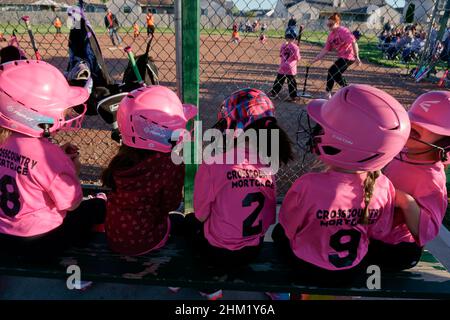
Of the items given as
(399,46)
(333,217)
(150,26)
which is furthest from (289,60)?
(399,46)

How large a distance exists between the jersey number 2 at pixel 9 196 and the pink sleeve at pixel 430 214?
7.31 ft

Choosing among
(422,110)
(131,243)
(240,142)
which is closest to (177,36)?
(240,142)

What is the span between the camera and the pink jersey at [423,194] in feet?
6.45

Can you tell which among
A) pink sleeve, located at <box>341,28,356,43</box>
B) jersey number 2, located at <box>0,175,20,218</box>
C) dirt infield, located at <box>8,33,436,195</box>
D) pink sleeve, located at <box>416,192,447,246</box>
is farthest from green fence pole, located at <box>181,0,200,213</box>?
pink sleeve, located at <box>341,28,356,43</box>

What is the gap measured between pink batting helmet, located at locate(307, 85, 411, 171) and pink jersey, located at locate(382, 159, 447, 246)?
0.46 m

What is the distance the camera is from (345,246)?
2000 millimetres

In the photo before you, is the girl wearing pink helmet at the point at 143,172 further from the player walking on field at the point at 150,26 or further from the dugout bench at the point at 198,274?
the player walking on field at the point at 150,26

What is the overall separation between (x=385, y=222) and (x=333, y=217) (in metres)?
0.39

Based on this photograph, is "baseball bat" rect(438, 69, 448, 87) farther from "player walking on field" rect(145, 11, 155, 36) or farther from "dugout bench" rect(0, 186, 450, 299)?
"dugout bench" rect(0, 186, 450, 299)

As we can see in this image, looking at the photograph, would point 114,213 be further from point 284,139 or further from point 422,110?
point 422,110

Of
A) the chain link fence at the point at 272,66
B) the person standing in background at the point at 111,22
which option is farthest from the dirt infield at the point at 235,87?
the person standing in background at the point at 111,22

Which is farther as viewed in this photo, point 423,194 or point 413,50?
point 413,50

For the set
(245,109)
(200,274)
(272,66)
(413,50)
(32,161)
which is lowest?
(272,66)

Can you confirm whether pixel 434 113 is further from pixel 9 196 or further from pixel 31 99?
pixel 9 196
